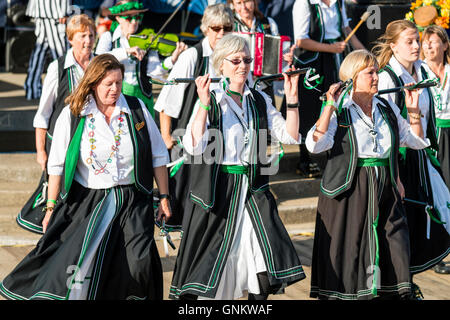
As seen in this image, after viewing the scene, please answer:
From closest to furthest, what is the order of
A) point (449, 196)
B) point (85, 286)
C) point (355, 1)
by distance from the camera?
point (85, 286) → point (449, 196) → point (355, 1)

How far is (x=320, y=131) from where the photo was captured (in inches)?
235

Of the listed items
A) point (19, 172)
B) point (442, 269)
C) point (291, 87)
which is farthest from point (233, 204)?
point (19, 172)

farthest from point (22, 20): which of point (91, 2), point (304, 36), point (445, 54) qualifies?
point (445, 54)

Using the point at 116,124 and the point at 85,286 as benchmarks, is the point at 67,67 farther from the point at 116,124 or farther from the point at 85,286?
the point at 85,286

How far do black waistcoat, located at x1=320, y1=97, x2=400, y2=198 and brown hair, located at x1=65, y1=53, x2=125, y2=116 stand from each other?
Answer: 153 cm

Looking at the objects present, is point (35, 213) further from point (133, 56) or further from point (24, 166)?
point (24, 166)

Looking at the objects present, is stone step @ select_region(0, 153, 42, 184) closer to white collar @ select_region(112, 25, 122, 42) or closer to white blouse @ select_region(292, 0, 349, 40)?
white collar @ select_region(112, 25, 122, 42)

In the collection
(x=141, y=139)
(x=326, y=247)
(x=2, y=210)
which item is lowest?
(x=2, y=210)

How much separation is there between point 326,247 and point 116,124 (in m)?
1.66

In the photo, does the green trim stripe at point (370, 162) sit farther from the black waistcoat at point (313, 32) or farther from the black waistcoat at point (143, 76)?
the black waistcoat at point (313, 32)

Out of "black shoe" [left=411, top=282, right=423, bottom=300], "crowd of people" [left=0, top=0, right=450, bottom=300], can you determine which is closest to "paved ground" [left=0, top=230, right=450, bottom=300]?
"black shoe" [left=411, top=282, right=423, bottom=300]

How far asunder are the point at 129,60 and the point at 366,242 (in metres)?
3.04

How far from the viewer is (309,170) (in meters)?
9.53

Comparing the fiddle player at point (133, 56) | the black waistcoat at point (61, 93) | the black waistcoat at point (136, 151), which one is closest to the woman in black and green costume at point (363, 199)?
the black waistcoat at point (136, 151)
